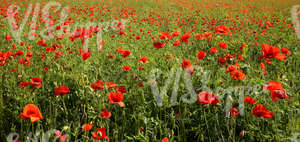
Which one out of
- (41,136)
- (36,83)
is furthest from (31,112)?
(41,136)

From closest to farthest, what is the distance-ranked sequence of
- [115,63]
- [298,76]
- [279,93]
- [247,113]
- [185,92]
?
[279,93] → [247,113] → [185,92] → [298,76] → [115,63]

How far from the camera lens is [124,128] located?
1.63 metres

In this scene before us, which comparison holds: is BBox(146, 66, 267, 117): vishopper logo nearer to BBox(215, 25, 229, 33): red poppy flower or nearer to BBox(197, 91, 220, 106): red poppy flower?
BBox(197, 91, 220, 106): red poppy flower

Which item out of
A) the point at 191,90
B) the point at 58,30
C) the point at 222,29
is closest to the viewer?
the point at 191,90

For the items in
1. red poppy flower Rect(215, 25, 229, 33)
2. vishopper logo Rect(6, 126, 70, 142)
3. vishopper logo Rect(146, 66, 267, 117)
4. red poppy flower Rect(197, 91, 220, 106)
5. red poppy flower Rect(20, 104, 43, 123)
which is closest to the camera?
red poppy flower Rect(20, 104, 43, 123)

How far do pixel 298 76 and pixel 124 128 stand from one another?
2.19m

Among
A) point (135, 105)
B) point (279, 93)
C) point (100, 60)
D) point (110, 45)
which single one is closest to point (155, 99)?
point (135, 105)

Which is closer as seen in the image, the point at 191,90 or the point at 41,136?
the point at 41,136

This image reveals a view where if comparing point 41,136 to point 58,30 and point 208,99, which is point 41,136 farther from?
point 58,30

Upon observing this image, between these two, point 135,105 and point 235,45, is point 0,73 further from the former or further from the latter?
point 235,45

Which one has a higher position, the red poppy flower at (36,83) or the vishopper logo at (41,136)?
the red poppy flower at (36,83)

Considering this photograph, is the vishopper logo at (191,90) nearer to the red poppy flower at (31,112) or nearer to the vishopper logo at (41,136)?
the vishopper logo at (41,136)

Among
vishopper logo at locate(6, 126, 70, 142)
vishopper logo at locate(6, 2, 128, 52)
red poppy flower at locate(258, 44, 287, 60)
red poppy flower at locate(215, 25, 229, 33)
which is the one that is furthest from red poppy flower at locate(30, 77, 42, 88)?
red poppy flower at locate(215, 25, 229, 33)

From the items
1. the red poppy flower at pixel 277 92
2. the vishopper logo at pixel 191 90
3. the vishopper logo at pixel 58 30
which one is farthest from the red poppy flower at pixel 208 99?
the vishopper logo at pixel 58 30
